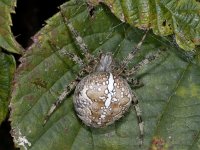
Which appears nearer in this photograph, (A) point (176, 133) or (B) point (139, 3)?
(B) point (139, 3)

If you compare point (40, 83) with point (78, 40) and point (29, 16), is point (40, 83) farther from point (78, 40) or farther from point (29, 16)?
point (29, 16)

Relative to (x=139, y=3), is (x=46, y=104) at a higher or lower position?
lower

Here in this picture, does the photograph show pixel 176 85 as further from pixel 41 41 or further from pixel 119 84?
pixel 41 41

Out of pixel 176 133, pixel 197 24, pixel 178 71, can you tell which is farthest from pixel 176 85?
pixel 197 24

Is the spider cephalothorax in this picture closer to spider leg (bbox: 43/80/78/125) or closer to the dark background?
spider leg (bbox: 43/80/78/125)

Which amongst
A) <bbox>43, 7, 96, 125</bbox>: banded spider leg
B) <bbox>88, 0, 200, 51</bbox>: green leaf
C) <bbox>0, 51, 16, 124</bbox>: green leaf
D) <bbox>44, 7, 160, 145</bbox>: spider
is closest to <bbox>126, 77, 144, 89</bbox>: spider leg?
<bbox>44, 7, 160, 145</bbox>: spider

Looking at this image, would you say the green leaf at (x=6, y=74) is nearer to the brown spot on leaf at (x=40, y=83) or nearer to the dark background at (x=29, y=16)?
the brown spot on leaf at (x=40, y=83)

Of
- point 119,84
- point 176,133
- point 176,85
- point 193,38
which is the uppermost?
point 193,38
